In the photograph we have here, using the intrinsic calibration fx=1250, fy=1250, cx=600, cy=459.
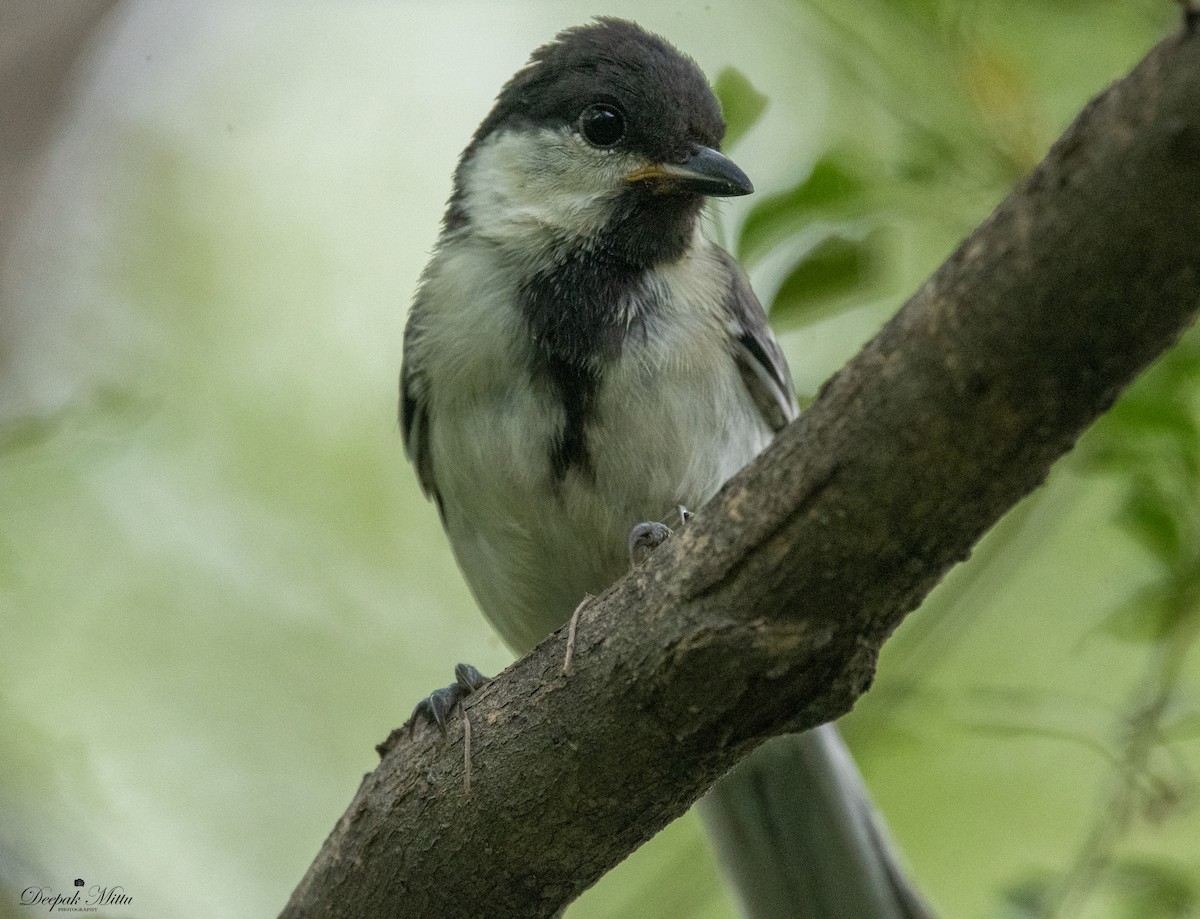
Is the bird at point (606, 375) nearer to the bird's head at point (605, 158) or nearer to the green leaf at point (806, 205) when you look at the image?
the bird's head at point (605, 158)

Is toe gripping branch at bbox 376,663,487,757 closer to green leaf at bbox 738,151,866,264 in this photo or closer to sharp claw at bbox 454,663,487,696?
sharp claw at bbox 454,663,487,696

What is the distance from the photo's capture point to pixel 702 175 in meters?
3.87

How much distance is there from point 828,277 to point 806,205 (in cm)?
19

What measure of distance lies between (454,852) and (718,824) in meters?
1.48

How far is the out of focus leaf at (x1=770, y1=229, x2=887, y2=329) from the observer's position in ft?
10.2

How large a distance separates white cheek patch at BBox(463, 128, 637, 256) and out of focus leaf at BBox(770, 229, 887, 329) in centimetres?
93

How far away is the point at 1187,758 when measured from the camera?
391cm

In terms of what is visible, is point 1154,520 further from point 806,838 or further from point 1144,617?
point 806,838

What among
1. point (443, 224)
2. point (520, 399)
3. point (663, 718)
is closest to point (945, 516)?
point (663, 718)

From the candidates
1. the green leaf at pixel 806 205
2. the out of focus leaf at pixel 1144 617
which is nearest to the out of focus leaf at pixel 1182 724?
the out of focus leaf at pixel 1144 617

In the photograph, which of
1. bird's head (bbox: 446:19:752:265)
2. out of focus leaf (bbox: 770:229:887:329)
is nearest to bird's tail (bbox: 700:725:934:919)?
out of focus leaf (bbox: 770:229:887:329)

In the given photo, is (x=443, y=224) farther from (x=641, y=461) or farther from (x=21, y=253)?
(x=21, y=253)

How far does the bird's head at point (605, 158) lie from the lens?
12.8ft

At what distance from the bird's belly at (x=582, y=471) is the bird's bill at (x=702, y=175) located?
56 cm
